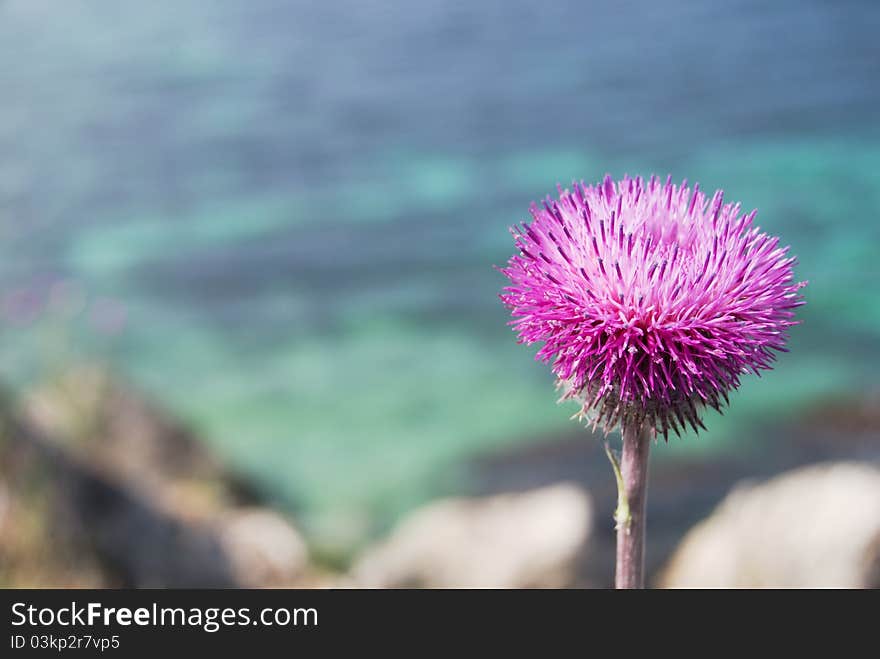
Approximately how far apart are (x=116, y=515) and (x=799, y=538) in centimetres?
325

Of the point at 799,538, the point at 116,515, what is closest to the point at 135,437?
the point at 116,515

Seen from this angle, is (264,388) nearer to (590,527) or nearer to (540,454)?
(540,454)

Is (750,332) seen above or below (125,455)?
below

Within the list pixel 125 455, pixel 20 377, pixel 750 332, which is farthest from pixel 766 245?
pixel 20 377

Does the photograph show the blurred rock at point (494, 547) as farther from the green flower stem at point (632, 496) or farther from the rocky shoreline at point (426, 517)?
the green flower stem at point (632, 496)

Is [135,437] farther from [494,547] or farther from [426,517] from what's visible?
[494,547]

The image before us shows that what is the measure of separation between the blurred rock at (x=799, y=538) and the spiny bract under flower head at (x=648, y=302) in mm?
2704

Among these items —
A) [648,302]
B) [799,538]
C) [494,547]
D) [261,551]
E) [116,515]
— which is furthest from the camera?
[261,551]

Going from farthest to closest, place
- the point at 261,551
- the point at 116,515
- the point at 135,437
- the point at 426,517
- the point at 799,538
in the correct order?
the point at 135,437 < the point at 426,517 < the point at 261,551 < the point at 116,515 < the point at 799,538

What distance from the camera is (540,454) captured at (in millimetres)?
6547

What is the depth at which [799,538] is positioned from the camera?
4254 millimetres

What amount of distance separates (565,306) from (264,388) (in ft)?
19.4

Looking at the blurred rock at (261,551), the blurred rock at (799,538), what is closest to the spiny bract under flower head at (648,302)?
the blurred rock at (799,538)
